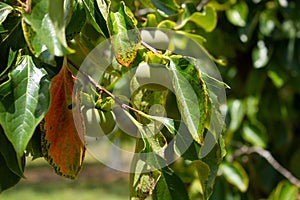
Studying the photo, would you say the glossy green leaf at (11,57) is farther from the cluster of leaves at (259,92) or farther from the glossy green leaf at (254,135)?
the glossy green leaf at (254,135)

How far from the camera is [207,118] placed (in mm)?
665

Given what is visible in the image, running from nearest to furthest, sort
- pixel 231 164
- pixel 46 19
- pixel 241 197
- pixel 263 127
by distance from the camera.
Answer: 1. pixel 46 19
2. pixel 231 164
3. pixel 241 197
4. pixel 263 127

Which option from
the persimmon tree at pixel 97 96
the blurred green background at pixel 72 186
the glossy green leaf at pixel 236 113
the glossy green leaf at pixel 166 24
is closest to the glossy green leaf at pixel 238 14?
the glossy green leaf at pixel 236 113

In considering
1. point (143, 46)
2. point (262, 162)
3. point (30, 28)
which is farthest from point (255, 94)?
point (30, 28)

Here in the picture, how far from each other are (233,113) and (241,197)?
24 centimetres

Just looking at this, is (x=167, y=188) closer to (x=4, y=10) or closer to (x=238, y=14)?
(x=4, y=10)

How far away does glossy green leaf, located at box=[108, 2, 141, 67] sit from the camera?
645 millimetres

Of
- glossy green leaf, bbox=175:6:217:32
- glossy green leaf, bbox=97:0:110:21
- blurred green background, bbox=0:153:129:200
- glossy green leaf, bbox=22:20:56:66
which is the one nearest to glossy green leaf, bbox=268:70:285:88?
glossy green leaf, bbox=175:6:217:32

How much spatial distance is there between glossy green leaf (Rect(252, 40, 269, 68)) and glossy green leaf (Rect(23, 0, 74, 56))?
1216 mm

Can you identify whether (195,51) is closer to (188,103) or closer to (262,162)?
(188,103)

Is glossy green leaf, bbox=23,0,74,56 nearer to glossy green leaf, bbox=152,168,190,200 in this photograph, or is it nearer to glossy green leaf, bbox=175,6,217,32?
glossy green leaf, bbox=152,168,190,200

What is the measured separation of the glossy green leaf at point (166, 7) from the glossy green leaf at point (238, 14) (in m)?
0.66

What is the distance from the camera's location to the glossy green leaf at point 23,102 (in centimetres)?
56

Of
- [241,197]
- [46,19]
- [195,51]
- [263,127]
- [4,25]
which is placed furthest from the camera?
[263,127]
